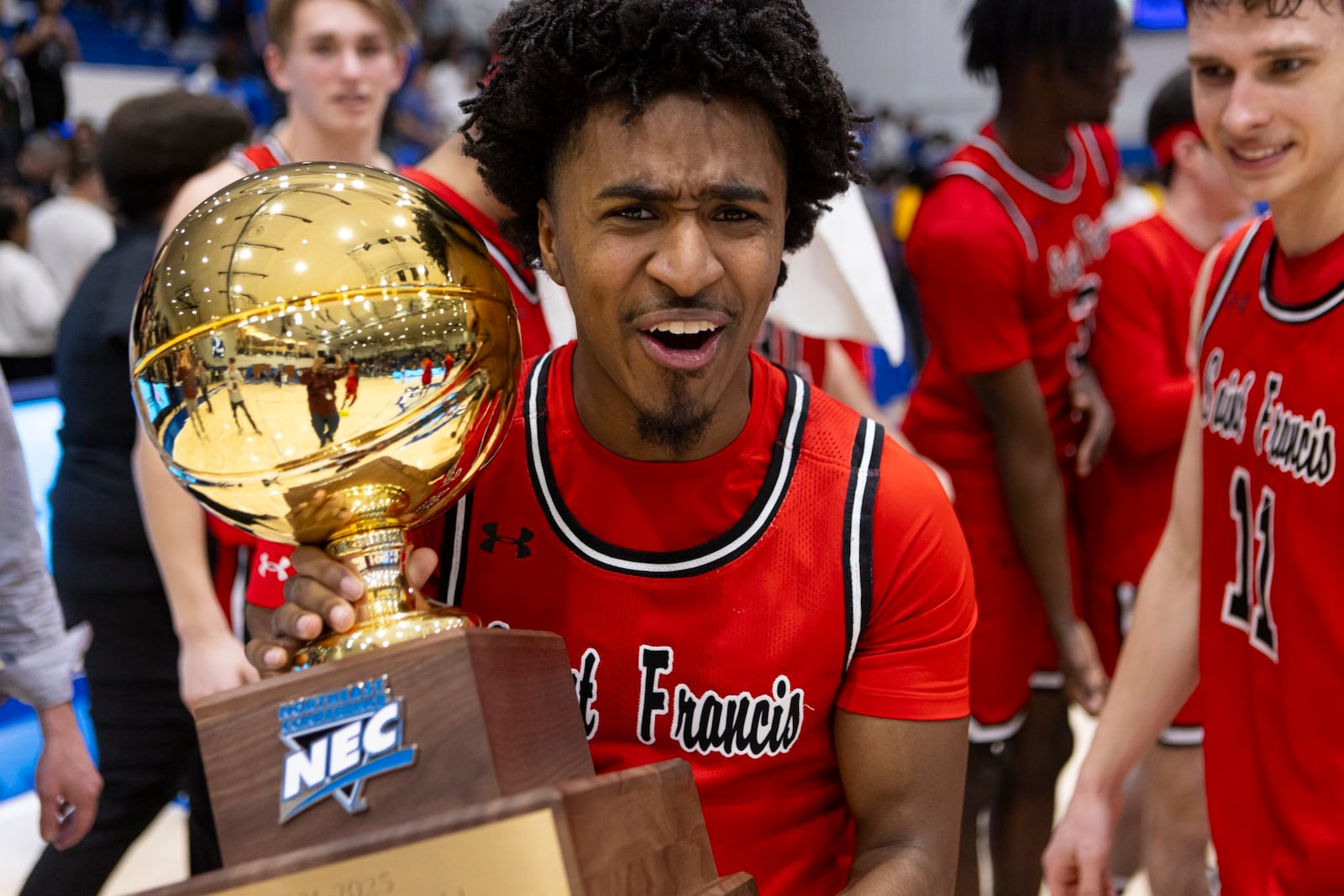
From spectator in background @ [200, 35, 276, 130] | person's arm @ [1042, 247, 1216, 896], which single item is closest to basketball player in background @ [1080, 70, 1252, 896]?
person's arm @ [1042, 247, 1216, 896]

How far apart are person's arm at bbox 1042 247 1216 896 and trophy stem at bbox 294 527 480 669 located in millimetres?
1083

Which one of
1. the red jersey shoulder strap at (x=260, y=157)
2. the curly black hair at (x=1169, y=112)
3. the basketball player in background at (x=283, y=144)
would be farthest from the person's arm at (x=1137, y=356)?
the red jersey shoulder strap at (x=260, y=157)

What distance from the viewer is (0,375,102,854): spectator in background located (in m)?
1.92

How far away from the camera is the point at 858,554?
146 cm

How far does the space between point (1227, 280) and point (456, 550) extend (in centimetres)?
117

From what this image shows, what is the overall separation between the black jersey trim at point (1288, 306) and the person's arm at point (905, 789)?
692 millimetres

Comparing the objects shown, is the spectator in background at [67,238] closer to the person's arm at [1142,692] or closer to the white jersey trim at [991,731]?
the white jersey trim at [991,731]

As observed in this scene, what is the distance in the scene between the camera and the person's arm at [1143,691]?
6.20ft

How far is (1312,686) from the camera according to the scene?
5.26 feet

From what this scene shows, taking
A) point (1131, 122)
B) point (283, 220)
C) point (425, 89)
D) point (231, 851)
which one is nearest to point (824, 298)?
point (283, 220)

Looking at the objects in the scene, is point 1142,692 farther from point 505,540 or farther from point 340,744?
point 340,744

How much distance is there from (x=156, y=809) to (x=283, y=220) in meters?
1.99

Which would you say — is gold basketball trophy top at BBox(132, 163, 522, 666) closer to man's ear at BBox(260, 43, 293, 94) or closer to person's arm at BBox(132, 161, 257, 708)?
person's arm at BBox(132, 161, 257, 708)

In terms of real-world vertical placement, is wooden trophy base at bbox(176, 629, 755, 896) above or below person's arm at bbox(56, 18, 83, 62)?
below
